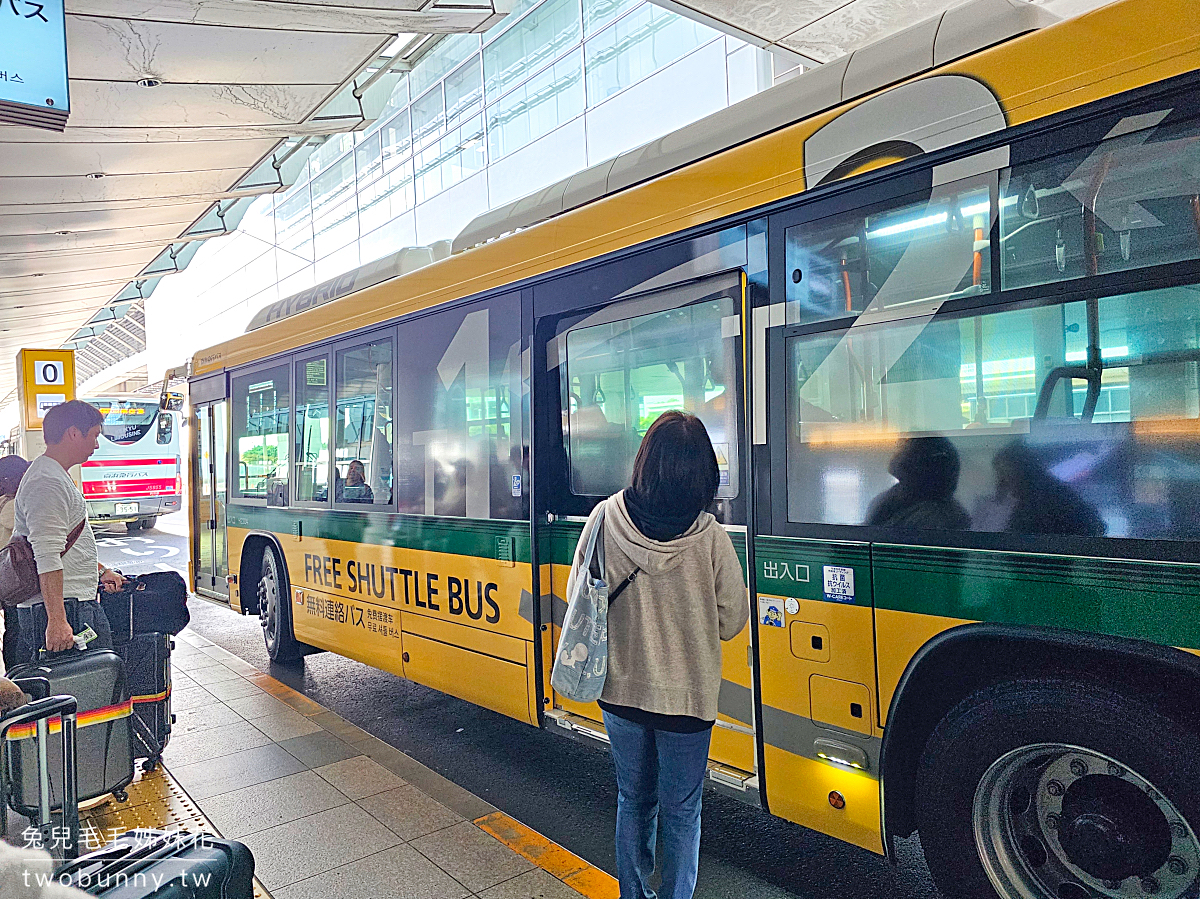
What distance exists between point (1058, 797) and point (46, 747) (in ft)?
12.6

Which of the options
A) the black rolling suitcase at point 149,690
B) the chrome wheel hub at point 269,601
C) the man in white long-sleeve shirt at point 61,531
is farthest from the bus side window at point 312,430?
the man in white long-sleeve shirt at point 61,531

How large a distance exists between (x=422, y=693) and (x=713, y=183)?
186 inches

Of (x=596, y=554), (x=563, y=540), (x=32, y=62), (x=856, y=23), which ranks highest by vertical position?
(x=856, y=23)

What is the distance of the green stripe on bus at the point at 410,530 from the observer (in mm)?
4887

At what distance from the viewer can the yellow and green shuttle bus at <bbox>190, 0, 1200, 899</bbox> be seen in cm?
244

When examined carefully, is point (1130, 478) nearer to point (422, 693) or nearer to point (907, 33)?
point (907, 33)

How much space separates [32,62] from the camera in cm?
402

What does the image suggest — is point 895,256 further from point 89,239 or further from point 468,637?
point 89,239

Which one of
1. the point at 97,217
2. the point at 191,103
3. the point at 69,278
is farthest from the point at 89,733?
the point at 69,278

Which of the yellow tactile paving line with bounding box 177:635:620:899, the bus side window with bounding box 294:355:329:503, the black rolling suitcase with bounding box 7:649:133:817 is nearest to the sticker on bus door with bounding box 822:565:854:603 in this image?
the yellow tactile paving line with bounding box 177:635:620:899

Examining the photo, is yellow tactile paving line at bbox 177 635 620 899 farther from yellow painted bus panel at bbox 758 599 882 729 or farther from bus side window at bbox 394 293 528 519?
bus side window at bbox 394 293 528 519

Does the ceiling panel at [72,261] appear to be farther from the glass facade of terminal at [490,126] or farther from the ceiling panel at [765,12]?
the ceiling panel at [765,12]

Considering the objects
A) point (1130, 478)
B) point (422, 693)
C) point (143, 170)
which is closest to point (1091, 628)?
point (1130, 478)

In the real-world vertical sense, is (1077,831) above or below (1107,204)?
below
